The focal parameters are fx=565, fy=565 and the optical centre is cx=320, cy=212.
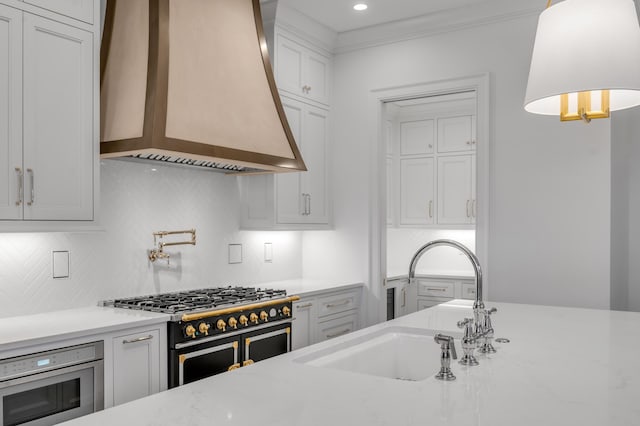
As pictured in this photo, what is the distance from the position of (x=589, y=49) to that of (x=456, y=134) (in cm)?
414

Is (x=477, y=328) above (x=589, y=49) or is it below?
below

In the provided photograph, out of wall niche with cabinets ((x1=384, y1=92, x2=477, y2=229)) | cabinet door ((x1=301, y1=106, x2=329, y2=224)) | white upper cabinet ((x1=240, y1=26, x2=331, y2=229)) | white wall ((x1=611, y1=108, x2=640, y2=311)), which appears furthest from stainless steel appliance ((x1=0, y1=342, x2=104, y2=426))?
wall niche with cabinets ((x1=384, y1=92, x2=477, y2=229))

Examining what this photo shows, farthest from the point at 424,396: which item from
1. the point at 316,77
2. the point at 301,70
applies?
the point at 316,77

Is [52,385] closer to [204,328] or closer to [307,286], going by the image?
[204,328]

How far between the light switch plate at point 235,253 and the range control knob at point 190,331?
1.30 m

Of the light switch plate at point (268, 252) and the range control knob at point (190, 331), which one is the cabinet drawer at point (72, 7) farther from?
the light switch plate at point (268, 252)

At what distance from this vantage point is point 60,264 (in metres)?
3.05

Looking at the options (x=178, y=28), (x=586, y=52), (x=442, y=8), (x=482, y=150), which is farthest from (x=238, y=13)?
(x=586, y=52)

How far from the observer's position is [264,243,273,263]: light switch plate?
15.0 feet

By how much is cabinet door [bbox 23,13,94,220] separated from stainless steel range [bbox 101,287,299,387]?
69cm

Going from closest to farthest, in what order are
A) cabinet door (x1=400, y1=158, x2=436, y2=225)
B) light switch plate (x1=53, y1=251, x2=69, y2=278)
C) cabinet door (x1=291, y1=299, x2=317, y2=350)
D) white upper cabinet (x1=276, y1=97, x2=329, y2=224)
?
1. light switch plate (x1=53, y1=251, x2=69, y2=278)
2. cabinet door (x1=291, y1=299, x2=317, y2=350)
3. white upper cabinet (x1=276, y1=97, x2=329, y2=224)
4. cabinet door (x1=400, y1=158, x2=436, y2=225)

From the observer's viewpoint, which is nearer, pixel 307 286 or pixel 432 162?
pixel 307 286

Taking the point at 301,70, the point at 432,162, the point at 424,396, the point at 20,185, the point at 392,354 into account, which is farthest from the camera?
the point at 432,162

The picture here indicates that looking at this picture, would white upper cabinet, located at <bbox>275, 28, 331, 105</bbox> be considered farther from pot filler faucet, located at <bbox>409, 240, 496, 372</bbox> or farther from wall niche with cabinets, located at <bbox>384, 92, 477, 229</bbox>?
pot filler faucet, located at <bbox>409, 240, 496, 372</bbox>
